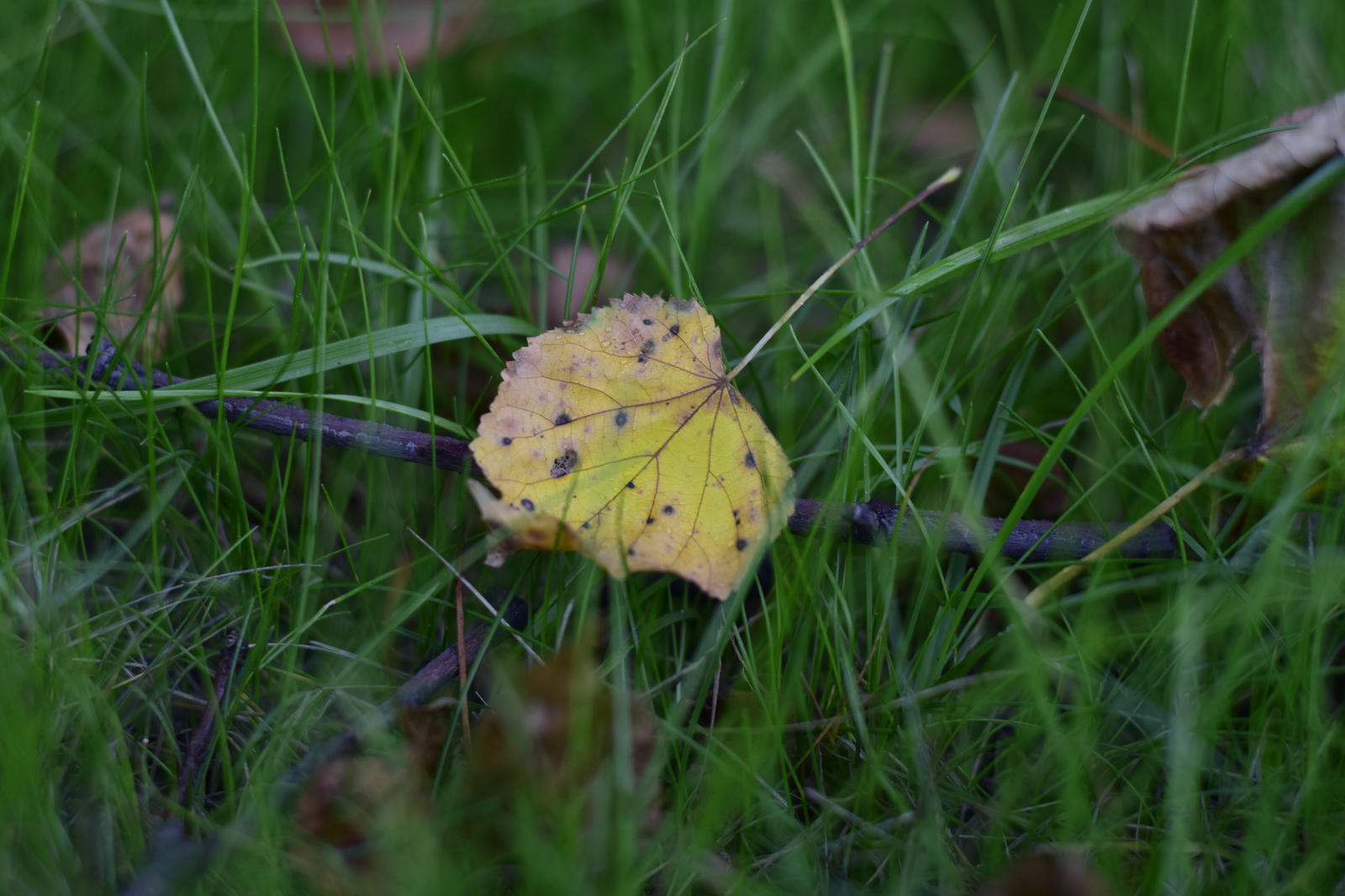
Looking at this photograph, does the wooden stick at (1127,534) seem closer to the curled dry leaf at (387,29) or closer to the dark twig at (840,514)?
the dark twig at (840,514)

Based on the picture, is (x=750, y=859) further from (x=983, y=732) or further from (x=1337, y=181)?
(x=1337, y=181)

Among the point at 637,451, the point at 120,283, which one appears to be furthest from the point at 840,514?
the point at 120,283

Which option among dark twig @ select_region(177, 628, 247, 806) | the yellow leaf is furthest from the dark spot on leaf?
dark twig @ select_region(177, 628, 247, 806)

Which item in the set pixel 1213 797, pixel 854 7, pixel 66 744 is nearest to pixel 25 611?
pixel 66 744

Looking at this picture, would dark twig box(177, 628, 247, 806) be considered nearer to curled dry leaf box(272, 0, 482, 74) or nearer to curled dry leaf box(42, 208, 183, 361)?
curled dry leaf box(42, 208, 183, 361)

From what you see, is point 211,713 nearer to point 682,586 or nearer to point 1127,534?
point 682,586

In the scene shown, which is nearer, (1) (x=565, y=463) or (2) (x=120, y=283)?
(1) (x=565, y=463)
